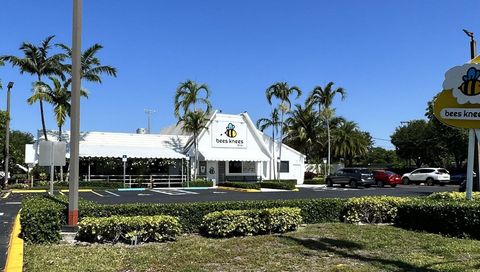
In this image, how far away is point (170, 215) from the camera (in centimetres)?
1059

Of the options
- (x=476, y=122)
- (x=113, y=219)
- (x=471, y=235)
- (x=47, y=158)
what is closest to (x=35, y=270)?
(x=113, y=219)

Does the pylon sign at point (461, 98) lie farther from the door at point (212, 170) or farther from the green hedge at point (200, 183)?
the door at point (212, 170)

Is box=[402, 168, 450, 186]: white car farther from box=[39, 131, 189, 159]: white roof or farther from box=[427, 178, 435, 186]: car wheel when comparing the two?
box=[39, 131, 189, 159]: white roof

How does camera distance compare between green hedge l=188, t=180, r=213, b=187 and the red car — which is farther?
the red car

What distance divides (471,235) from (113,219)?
7.30m

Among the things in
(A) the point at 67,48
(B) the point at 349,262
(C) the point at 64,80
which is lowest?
(B) the point at 349,262

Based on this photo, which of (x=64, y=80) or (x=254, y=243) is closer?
(x=254, y=243)

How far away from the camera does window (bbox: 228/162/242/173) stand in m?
40.2

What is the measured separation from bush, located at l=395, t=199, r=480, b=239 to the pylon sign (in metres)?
2.27

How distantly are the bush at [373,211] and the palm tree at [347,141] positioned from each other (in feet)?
148

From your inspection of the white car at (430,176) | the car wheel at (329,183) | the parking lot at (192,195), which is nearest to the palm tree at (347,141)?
the white car at (430,176)

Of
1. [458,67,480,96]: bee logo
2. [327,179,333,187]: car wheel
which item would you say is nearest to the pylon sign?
[458,67,480,96]: bee logo

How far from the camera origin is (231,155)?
39125mm

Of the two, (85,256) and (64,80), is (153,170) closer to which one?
(64,80)
